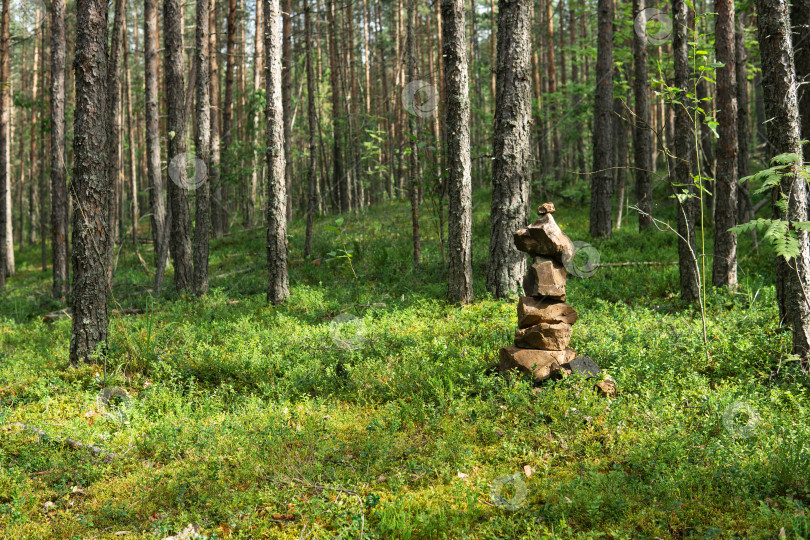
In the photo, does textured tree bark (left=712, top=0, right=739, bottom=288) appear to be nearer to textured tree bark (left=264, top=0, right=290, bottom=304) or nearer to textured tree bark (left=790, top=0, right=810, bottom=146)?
textured tree bark (left=790, top=0, right=810, bottom=146)

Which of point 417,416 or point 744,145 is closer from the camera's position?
point 417,416

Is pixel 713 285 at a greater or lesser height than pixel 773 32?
lesser

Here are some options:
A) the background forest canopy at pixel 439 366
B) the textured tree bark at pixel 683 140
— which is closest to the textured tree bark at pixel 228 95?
the background forest canopy at pixel 439 366

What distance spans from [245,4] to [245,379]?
27615mm

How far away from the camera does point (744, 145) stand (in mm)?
13594

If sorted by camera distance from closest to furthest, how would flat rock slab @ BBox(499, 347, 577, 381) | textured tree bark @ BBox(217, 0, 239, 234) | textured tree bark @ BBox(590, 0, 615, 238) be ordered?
flat rock slab @ BBox(499, 347, 577, 381) < textured tree bark @ BBox(590, 0, 615, 238) < textured tree bark @ BBox(217, 0, 239, 234)

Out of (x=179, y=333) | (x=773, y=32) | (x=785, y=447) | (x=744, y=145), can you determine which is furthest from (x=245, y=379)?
(x=744, y=145)

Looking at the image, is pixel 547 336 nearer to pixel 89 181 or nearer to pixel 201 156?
pixel 89 181

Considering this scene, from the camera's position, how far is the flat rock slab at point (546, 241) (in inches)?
239

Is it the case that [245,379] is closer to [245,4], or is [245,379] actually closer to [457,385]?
[457,385]

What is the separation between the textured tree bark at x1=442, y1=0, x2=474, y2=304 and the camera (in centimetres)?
888

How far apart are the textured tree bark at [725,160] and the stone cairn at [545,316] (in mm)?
4197

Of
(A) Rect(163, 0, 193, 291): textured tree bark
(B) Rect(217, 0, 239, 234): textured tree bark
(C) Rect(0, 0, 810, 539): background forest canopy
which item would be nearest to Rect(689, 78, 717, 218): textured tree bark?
(C) Rect(0, 0, 810, 539): background forest canopy

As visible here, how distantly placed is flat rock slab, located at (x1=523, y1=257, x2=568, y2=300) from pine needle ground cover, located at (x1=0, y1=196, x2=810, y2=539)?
Answer: 94 centimetres
